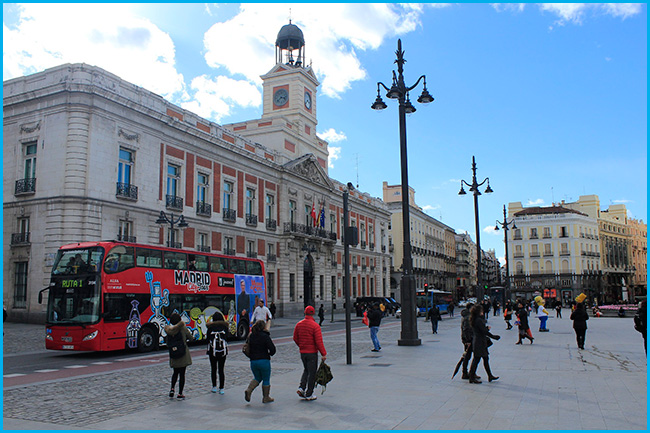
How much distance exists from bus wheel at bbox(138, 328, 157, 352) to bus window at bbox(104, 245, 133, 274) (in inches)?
92.0

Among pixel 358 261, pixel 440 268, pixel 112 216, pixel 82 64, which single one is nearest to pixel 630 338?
pixel 112 216

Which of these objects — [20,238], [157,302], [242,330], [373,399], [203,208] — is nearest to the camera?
[373,399]

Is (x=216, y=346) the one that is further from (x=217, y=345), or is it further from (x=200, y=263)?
(x=200, y=263)

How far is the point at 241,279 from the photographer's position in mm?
24531

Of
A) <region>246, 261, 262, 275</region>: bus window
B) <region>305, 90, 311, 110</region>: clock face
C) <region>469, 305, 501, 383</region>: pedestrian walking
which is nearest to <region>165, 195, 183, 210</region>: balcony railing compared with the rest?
<region>246, 261, 262, 275</region>: bus window

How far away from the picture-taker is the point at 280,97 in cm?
5347

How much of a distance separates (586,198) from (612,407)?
323 feet

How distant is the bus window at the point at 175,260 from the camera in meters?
20.3

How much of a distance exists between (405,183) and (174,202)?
19613 mm

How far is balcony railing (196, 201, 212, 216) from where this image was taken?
36.8 meters

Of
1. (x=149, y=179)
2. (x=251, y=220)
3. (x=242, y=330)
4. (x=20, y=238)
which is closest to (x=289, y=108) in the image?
(x=251, y=220)

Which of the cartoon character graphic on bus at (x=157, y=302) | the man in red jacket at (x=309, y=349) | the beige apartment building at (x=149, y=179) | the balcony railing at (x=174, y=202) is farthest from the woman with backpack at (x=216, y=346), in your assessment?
the balcony railing at (x=174, y=202)

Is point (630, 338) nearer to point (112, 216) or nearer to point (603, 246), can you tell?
point (112, 216)

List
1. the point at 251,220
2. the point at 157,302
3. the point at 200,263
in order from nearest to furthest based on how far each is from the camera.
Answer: the point at 157,302 → the point at 200,263 → the point at 251,220
